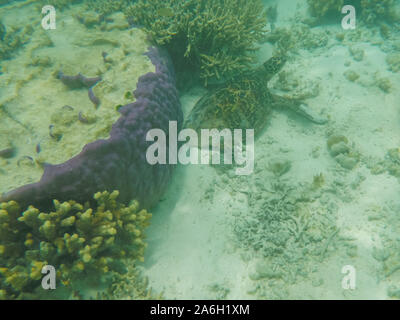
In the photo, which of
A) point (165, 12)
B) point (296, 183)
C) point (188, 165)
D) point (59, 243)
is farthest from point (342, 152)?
point (59, 243)

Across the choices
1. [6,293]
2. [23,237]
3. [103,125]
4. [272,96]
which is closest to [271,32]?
[272,96]

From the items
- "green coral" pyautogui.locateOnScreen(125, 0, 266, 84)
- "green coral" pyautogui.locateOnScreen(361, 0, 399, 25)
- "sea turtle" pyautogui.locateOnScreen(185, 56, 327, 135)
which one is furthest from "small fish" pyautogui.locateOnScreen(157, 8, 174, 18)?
"green coral" pyautogui.locateOnScreen(361, 0, 399, 25)

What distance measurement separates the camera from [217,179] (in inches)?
167

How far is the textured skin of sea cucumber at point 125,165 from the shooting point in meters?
2.73

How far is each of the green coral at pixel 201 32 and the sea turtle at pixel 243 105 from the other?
0.35 metres

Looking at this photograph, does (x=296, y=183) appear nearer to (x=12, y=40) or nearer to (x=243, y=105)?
(x=243, y=105)

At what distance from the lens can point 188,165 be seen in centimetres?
444

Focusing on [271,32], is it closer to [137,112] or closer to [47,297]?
[137,112]

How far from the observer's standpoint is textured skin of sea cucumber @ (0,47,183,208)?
8.96ft

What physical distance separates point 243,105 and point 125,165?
252cm

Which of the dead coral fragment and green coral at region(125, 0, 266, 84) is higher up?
green coral at region(125, 0, 266, 84)

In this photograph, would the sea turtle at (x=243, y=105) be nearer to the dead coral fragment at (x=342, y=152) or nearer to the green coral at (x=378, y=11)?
the dead coral fragment at (x=342, y=152)

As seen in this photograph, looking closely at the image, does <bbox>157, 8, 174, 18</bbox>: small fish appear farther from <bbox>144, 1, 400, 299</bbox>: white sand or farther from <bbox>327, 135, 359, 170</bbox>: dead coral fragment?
<bbox>327, 135, 359, 170</bbox>: dead coral fragment

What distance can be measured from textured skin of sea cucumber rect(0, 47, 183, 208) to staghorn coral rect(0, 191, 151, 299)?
0.52ft
